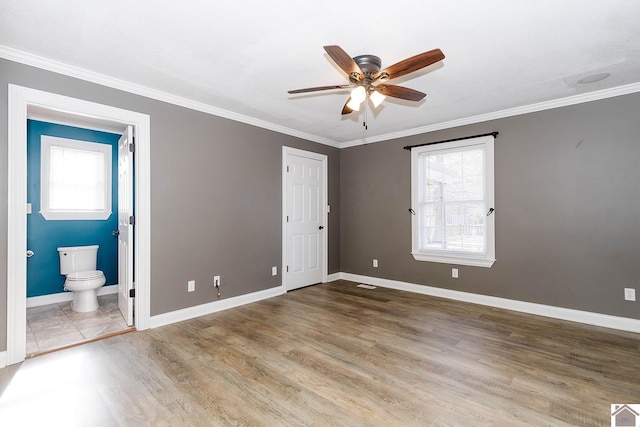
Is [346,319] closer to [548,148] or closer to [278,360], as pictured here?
[278,360]

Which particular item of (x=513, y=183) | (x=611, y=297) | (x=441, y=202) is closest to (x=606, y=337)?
(x=611, y=297)

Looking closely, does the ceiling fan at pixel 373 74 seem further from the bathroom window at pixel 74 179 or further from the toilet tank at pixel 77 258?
the toilet tank at pixel 77 258

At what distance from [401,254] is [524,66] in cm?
297

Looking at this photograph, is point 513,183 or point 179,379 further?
point 513,183

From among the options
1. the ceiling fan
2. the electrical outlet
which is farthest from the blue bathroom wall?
the electrical outlet

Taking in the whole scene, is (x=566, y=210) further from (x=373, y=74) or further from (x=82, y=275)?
(x=82, y=275)

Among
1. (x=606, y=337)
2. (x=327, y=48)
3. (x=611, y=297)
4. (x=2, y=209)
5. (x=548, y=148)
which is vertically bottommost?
(x=606, y=337)

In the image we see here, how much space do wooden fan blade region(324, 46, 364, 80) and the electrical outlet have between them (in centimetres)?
357

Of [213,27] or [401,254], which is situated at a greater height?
[213,27]

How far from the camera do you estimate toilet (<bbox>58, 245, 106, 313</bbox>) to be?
11.9ft

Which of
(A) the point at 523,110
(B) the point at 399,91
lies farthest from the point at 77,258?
(A) the point at 523,110

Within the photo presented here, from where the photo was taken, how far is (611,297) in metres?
3.29

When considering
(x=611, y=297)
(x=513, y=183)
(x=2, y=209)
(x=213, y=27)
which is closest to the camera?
(x=213, y=27)

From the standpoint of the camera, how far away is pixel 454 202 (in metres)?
4.39
